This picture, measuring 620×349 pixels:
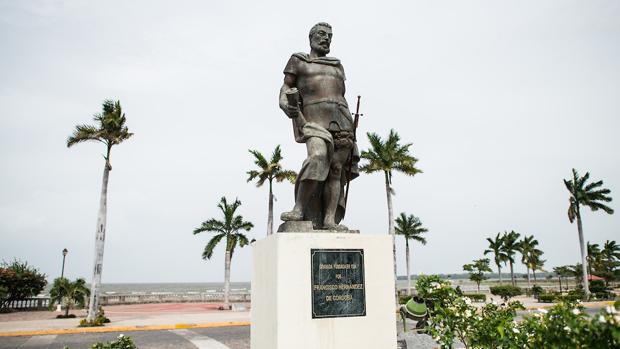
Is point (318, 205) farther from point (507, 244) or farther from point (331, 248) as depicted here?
point (507, 244)

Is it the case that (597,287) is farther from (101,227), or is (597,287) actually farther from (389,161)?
(101,227)

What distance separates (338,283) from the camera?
421 centimetres

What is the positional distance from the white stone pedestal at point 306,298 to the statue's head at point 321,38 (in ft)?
7.41

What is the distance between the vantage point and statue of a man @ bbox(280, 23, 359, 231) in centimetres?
465

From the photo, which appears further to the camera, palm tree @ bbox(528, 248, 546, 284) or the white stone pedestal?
palm tree @ bbox(528, 248, 546, 284)

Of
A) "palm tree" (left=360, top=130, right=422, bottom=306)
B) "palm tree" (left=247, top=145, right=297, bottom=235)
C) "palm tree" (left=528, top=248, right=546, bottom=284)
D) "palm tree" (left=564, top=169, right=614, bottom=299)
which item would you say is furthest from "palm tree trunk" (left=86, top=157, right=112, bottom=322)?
"palm tree" (left=528, top=248, right=546, bottom=284)

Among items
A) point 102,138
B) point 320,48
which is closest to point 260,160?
point 102,138

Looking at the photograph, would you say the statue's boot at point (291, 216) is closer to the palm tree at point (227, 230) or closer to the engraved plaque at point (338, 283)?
the engraved plaque at point (338, 283)

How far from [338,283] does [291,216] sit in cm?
87

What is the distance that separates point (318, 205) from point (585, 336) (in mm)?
2938

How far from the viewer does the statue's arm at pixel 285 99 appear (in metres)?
4.77

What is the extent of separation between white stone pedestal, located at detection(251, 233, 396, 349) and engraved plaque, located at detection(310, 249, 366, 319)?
0.05 metres

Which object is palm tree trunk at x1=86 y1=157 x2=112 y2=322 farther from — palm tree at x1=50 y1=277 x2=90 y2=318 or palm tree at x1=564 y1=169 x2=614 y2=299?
palm tree at x1=564 y1=169 x2=614 y2=299

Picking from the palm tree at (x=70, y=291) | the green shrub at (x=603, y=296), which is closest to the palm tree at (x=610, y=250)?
the green shrub at (x=603, y=296)
